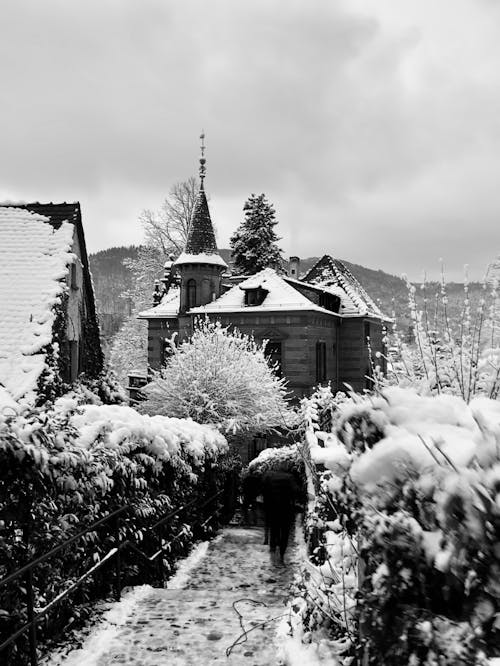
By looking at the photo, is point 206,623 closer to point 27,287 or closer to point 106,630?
point 106,630

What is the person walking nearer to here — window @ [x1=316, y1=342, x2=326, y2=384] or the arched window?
window @ [x1=316, y1=342, x2=326, y2=384]

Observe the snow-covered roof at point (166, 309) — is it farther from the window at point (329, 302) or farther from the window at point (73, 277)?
the window at point (73, 277)

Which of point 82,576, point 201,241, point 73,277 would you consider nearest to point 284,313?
point 201,241

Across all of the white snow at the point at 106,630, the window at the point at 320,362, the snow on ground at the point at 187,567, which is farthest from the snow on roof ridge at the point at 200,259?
the white snow at the point at 106,630

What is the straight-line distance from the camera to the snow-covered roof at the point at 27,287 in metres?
12.9

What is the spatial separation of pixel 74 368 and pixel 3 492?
41.9 feet

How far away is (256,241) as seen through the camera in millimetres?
45594

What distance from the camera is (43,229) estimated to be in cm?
1675

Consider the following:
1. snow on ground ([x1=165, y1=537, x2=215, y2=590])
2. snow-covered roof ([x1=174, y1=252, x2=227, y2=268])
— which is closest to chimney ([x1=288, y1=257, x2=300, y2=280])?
snow-covered roof ([x1=174, y1=252, x2=227, y2=268])

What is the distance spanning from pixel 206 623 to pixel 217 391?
1360cm

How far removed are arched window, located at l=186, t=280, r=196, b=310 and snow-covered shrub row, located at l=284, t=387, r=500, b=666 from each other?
2918 cm

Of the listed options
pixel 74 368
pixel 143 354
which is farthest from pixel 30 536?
pixel 143 354

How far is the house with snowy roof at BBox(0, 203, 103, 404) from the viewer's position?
1305cm

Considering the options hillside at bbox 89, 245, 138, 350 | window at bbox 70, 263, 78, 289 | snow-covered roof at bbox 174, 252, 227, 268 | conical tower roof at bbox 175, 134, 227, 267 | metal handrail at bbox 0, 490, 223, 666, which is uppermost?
hillside at bbox 89, 245, 138, 350
